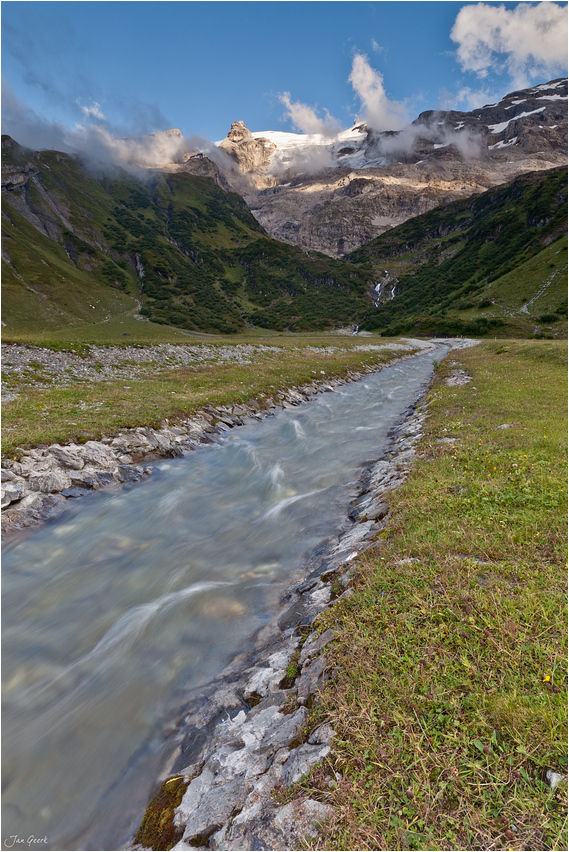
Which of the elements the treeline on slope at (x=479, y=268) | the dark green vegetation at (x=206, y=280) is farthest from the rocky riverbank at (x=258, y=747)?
the treeline on slope at (x=479, y=268)

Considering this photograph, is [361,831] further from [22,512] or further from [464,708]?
[22,512]

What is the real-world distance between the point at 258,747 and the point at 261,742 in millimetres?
81

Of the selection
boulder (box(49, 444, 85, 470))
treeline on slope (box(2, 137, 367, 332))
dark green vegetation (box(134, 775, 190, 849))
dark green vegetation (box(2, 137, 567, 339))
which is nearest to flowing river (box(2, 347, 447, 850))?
dark green vegetation (box(134, 775, 190, 849))

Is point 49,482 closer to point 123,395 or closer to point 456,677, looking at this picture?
point 123,395

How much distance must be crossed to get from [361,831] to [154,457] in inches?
557

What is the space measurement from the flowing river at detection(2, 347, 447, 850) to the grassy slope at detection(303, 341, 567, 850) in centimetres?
282

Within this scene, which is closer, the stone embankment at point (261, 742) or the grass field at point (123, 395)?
the stone embankment at point (261, 742)

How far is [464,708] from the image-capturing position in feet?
12.3

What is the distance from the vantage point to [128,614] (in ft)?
25.4

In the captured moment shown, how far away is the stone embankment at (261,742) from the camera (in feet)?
10.8

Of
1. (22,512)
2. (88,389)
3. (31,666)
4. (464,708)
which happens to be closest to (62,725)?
(31,666)

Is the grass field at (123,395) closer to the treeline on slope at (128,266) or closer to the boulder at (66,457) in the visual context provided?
the boulder at (66,457)

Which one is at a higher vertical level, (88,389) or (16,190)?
(16,190)

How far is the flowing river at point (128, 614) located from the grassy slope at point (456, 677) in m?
2.82
